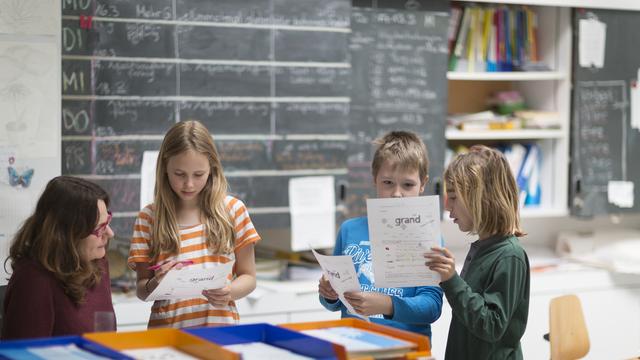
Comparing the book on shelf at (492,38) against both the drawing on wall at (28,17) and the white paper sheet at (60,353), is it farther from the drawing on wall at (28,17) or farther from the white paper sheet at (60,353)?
the white paper sheet at (60,353)

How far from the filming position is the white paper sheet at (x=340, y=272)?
8.02ft

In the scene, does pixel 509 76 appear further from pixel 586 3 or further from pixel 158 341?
pixel 158 341

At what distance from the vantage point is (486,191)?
258cm

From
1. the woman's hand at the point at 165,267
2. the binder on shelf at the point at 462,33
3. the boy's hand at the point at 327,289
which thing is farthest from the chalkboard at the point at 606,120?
the woman's hand at the point at 165,267

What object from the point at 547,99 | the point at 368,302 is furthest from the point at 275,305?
the point at 547,99

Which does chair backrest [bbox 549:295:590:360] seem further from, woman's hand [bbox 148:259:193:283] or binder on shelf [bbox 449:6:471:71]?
binder on shelf [bbox 449:6:471:71]

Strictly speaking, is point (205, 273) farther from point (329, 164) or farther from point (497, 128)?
point (497, 128)

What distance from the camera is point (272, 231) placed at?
4754 millimetres

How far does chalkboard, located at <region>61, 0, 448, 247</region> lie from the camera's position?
3.93 m

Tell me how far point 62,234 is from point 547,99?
11.3 ft

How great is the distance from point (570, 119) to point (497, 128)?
43cm

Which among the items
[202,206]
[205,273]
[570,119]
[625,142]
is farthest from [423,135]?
[205,273]

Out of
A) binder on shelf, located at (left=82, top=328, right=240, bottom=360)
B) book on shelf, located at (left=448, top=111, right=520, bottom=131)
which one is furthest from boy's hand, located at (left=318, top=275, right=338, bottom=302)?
book on shelf, located at (left=448, top=111, right=520, bottom=131)

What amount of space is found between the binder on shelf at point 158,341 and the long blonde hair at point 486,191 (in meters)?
0.93
